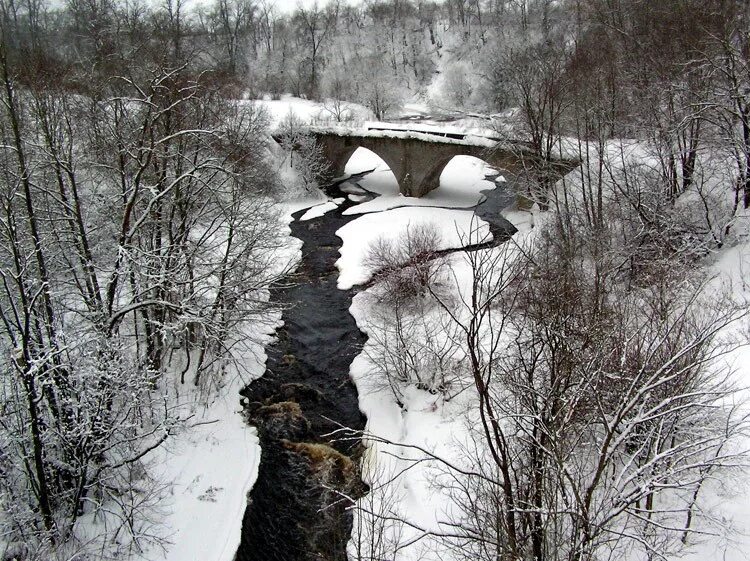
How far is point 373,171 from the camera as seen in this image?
1478 inches

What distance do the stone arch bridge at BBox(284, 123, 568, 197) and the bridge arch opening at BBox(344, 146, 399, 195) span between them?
110 cm

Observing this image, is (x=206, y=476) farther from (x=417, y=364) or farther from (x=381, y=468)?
(x=417, y=364)

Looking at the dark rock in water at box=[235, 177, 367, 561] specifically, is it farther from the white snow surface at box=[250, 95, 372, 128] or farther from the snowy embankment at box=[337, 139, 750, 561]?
the white snow surface at box=[250, 95, 372, 128]

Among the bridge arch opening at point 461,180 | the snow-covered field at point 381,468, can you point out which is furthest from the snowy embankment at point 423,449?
the bridge arch opening at point 461,180

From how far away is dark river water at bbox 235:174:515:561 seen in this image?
10273 mm

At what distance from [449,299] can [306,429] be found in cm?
634

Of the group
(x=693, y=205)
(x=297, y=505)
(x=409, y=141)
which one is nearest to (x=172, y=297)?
(x=297, y=505)

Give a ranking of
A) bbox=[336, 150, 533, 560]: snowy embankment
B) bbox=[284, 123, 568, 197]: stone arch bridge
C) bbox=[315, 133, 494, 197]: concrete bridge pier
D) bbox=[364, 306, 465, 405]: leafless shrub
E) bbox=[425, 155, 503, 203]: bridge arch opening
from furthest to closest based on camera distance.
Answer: bbox=[425, 155, 503, 203]: bridge arch opening → bbox=[315, 133, 494, 197]: concrete bridge pier → bbox=[284, 123, 568, 197]: stone arch bridge → bbox=[364, 306, 465, 405]: leafless shrub → bbox=[336, 150, 533, 560]: snowy embankment

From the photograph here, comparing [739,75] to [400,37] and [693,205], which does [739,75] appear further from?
[400,37]

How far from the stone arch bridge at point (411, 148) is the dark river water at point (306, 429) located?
36.6ft

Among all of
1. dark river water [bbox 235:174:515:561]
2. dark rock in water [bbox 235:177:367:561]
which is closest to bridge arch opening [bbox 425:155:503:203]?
dark river water [bbox 235:174:515:561]

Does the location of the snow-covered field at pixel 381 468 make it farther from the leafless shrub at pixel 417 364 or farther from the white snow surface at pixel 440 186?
the white snow surface at pixel 440 186

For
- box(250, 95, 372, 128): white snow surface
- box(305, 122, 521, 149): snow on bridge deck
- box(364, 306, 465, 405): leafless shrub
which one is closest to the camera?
box(364, 306, 465, 405): leafless shrub

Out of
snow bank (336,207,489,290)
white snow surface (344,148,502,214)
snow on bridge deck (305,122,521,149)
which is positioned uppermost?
snow on bridge deck (305,122,521,149)
